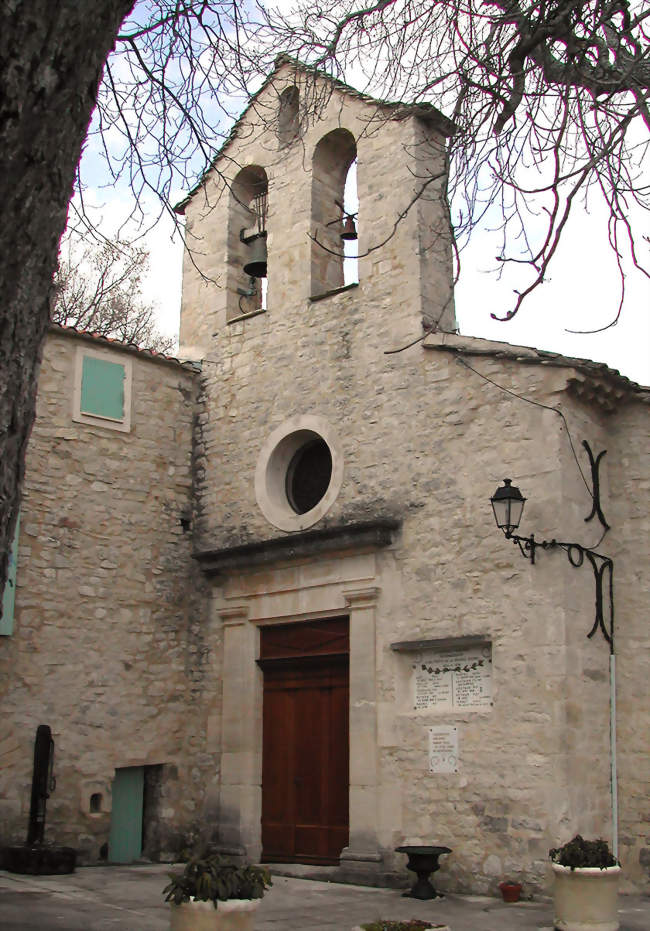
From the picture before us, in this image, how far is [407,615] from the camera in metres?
9.52

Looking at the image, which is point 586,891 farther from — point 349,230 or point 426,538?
point 349,230

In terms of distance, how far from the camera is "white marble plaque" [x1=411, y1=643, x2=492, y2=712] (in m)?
8.91

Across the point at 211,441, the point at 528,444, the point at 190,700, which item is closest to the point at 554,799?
the point at 528,444

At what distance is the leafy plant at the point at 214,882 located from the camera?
589 cm

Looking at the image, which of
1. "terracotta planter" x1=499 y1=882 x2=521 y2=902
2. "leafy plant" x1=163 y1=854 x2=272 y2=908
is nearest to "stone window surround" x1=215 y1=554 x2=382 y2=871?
"terracotta planter" x1=499 y1=882 x2=521 y2=902

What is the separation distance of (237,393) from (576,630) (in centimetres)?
491

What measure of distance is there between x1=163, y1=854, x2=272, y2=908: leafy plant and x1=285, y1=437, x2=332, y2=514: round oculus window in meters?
5.19

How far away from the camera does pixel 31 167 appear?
8.79ft

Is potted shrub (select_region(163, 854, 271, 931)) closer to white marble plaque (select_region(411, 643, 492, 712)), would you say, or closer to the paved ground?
the paved ground

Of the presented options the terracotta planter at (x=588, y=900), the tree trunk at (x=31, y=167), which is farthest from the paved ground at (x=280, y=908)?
the tree trunk at (x=31, y=167)

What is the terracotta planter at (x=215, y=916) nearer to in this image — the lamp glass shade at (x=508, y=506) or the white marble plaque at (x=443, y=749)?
the white marble plaque at (x=443, y=749)

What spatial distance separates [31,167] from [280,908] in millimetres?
6781

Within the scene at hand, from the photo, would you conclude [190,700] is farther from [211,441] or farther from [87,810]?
[211,441]

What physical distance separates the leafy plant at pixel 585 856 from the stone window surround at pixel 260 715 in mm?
2436
